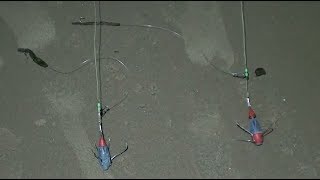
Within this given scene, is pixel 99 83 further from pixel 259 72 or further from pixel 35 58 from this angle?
pixel 259 72

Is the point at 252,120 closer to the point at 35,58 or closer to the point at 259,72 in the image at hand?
the point at 259,72

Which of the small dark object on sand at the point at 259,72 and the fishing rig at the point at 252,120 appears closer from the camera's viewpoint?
the fishing rig at the point at 252,120

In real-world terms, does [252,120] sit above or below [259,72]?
below

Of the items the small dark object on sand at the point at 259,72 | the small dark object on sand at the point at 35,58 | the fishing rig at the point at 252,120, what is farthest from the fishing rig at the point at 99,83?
the small dark object on sand at the point at 259,72

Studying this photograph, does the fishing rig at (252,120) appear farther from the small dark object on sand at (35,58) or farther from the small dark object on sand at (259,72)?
the small dark object on sand at (35,58)

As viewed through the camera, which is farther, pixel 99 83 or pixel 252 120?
pixel 99 83

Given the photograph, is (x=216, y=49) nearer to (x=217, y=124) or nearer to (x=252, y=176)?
(x=217, y=124)

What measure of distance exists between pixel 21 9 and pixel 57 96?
941mm

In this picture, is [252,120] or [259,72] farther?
[259,72]

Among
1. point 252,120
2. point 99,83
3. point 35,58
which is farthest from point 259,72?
point 35,58

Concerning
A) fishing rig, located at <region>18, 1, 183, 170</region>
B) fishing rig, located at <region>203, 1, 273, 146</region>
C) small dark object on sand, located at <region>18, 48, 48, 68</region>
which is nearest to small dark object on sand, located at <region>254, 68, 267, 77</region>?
fishing rig, located at <region>203, 1, 273, 146</region>

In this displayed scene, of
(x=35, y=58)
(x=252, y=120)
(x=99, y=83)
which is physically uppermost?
(x=35, y=58)

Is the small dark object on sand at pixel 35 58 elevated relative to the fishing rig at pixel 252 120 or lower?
elevated

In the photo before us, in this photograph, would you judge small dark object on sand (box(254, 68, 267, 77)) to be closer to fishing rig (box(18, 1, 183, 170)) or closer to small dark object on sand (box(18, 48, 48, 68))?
fishing rig (box(18, 1, 183, 170))
